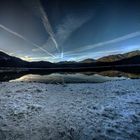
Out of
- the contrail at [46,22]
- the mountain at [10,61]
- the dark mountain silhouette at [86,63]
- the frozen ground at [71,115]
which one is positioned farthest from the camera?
the mountain at [10,61]

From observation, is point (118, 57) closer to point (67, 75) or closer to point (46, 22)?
point (67, 75)

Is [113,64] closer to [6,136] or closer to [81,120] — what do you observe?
[81,120]

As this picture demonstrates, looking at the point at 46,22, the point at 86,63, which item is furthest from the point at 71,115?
the point at 86,63

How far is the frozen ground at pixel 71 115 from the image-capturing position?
4.52 feet

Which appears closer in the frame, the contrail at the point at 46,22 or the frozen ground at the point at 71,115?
the frozen ground at the point at 71,115

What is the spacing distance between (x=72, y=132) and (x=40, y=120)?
335mm

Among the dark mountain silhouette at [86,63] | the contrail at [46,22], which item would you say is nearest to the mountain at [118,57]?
the dark mountain silhouette at [86,63]

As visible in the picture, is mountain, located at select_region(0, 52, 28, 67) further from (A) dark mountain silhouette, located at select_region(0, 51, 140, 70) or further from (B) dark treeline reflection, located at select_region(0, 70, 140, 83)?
(B) dark treeline reflection, located at select_region(0, 70, 140, 83)

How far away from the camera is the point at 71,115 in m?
1.73

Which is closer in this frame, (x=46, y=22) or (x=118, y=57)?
(x=46, y=22)

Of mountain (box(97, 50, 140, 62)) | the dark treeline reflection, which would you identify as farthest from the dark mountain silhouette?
the dark treeline reflection

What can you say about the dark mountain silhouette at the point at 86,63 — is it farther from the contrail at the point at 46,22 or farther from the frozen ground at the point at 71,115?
the frozen ground at the point at 71,115

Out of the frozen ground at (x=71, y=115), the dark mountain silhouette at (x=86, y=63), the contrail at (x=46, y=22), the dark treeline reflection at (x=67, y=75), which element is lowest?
the frozen ground at (x=71, y=115)

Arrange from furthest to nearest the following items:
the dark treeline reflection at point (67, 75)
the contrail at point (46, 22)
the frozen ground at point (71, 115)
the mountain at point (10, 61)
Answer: the mountain at point (10, 61) < the dark treeline reflection at point (67, 75) < the contrail at point (46, 22) < the frozen ground at point (71, 115)
